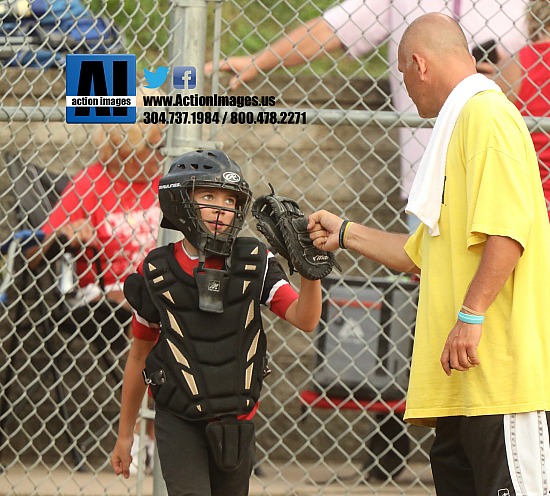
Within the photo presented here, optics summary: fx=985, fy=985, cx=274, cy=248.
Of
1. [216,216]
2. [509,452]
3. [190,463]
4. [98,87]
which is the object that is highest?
[98,87]

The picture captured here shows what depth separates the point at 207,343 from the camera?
3488mm

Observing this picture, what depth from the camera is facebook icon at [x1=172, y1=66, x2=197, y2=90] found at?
4.13 metres

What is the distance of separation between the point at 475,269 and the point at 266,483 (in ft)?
8.51

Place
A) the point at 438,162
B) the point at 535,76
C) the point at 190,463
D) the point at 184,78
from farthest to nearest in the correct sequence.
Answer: the point at 535,76, the point at 184,78, the point at 190,463, the point at 438,162

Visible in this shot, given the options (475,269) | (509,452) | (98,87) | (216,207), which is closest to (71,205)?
(98,87)

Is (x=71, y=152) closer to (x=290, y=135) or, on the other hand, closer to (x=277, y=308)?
(x=290, y=135)

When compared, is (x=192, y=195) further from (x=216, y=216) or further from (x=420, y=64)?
(x=420, y=64)

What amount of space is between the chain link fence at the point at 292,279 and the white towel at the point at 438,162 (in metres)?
1.24

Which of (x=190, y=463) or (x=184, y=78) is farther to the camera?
(x=184, y=78)

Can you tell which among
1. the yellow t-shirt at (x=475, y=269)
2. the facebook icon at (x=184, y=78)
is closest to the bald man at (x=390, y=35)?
the facebook icon at (x=184, y=78)

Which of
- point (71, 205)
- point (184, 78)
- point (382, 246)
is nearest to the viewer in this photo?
point (382, 246)

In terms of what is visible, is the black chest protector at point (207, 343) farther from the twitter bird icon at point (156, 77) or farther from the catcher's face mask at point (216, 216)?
the twitter bird icon at point (156, 77)

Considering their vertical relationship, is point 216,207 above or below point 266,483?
above

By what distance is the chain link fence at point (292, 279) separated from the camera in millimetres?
4602
